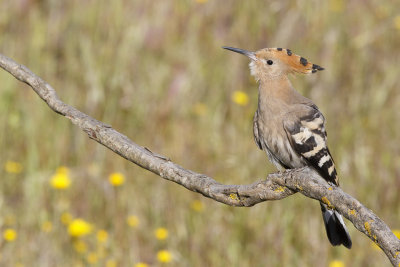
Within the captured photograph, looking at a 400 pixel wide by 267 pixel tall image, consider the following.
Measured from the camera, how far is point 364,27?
222 inches

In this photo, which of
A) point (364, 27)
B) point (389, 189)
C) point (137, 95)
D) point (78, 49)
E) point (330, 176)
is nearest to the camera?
Answer: point (330, 176)

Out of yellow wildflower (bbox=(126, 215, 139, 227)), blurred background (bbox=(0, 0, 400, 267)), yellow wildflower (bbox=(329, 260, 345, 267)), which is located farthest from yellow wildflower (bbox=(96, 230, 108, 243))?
yellow wildflower (bbox=(329, 260, 345, 267))

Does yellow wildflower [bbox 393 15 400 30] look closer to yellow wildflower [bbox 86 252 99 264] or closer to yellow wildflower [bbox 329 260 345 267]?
yellow wildflower [bbox 329 260 345 267]

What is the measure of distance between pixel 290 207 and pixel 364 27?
2.37 m

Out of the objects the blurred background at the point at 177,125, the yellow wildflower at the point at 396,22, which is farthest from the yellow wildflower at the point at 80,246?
the yellow wildflower at the point at 396,22

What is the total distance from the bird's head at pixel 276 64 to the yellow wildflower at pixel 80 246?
1.25 m

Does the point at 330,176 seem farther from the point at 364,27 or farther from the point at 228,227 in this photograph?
the point at 364,27

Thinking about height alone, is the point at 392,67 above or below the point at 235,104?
above

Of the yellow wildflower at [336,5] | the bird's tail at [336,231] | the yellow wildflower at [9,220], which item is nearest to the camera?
the bird's tail at [336,231]

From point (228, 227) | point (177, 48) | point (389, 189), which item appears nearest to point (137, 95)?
point (177, 48)

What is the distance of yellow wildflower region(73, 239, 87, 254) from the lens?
3.54 m

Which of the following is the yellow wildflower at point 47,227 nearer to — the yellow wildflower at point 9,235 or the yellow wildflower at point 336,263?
the yellow wildflower at point 9,235

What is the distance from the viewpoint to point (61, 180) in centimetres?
387

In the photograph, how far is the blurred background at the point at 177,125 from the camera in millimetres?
3648
